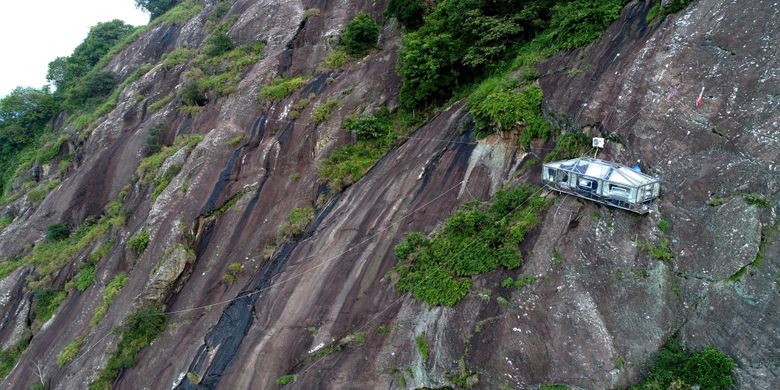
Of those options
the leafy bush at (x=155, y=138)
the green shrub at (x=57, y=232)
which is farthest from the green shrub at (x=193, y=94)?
the green shrub at (x=57, y=232)

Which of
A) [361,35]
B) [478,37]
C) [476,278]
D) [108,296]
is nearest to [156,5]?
[361,35]

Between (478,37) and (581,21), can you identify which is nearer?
(581,21)

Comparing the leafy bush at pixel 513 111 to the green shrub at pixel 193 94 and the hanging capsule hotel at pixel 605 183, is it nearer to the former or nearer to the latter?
the hanging capsule hotel at pixel 605 183

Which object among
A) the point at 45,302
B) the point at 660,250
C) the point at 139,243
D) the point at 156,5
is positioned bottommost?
the point at 660,250

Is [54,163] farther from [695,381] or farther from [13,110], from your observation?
[695,381]

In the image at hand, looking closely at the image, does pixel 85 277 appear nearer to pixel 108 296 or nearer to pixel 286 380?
pixel 108 296

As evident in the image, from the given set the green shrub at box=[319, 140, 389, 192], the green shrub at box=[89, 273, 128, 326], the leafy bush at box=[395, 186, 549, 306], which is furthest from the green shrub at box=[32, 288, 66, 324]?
the leafy bush at box=[395, 186, 549, 306]

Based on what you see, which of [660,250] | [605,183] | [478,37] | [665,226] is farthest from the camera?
[478,37]

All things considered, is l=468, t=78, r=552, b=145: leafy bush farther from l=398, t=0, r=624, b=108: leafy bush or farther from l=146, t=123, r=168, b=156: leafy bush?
l=146, t=123, r=168, b=156: leafy bush
